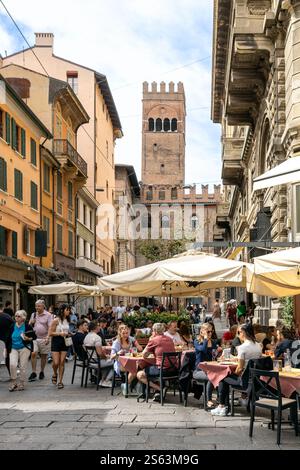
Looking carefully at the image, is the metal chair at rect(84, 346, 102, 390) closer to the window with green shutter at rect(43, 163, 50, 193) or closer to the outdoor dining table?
the outdoor dining table

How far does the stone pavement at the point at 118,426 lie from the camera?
7652 millimetres

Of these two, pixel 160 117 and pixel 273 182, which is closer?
pixel 273 182

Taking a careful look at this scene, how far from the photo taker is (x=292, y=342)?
10789 millimetres

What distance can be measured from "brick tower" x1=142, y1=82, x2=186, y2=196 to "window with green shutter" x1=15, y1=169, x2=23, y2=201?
228ft

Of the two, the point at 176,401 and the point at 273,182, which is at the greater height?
the point at 273,182

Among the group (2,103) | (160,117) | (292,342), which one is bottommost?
(292,342)

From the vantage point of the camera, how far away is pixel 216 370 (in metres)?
9.89

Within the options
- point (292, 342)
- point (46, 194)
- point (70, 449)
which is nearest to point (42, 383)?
point (292, 342)

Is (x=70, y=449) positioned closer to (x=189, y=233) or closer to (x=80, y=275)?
(x=80, y=275)

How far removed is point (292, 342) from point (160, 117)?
3742 inches

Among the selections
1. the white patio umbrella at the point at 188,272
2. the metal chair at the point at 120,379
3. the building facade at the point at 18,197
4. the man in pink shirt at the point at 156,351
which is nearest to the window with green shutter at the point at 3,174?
the building facade at the point at 18,197

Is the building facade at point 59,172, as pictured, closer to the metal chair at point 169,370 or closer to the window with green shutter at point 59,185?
the window with green shutter at point 59,185

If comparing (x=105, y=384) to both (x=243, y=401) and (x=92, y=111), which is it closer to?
(x=243, y=401)

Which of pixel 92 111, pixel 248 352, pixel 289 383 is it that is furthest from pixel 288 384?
pixel 92 111
